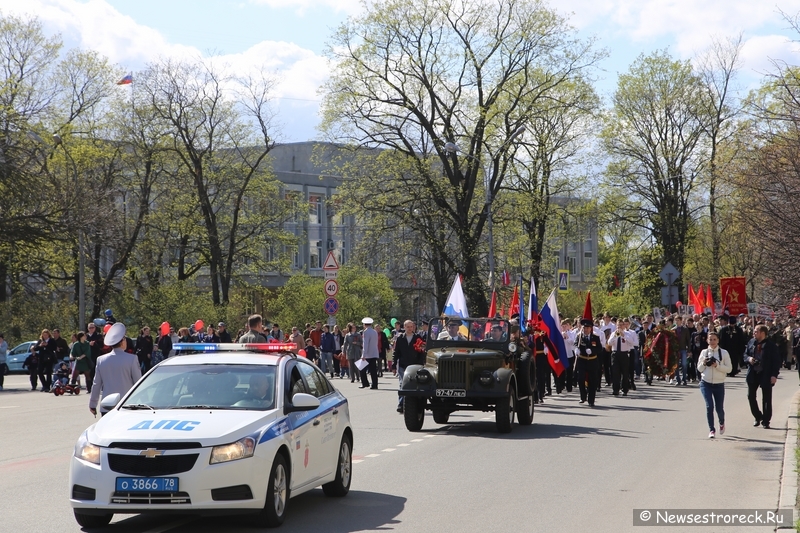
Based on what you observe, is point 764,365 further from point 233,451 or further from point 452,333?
point 233,451

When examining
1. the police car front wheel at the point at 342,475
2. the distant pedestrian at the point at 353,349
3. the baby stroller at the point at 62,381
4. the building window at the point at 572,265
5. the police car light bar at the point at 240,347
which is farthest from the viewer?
the building window at the point at 572,265

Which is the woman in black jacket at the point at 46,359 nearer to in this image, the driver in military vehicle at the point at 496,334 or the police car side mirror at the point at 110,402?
the driver in military vehicle at the point at 496,334

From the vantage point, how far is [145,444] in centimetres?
820

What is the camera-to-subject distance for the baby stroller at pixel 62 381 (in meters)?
27.7

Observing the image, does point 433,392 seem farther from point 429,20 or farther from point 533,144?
point 533,144

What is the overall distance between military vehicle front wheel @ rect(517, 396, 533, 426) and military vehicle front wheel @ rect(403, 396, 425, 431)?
71.5 inches

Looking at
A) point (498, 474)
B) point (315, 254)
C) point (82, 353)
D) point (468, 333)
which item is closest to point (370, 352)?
point (82, 353)

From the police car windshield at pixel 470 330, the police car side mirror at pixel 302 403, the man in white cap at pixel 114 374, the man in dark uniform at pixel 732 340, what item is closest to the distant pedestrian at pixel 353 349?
the man in dark uniform at pixel 732 340

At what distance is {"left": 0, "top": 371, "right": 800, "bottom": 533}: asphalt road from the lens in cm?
925

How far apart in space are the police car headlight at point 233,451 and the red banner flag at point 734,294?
30.4m

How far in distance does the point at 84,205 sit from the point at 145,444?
91.0 feet

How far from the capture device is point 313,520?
9227 millimetres

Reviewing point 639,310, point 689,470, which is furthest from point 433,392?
point 639,310

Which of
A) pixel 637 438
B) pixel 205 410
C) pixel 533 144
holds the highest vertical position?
pixel 533 144
